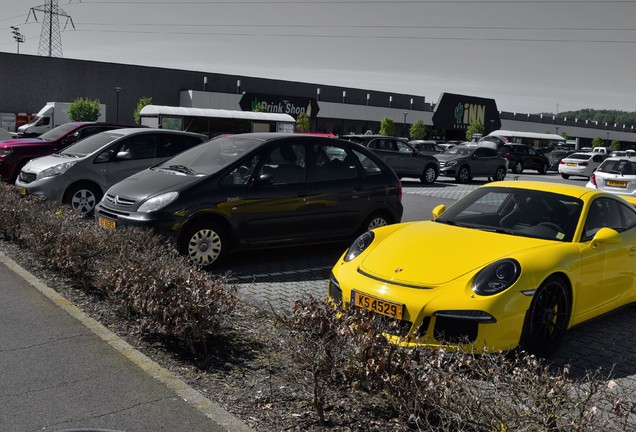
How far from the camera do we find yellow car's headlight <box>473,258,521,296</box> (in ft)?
16.2

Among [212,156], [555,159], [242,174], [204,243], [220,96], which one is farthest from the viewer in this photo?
[220,96]

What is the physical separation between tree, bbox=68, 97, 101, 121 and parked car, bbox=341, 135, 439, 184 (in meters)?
28.8

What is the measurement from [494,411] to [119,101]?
193ft

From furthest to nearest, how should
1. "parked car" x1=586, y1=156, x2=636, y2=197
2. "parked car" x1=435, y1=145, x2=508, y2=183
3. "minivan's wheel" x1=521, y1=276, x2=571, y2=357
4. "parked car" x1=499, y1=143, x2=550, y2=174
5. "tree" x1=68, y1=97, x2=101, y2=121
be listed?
"tree" x1=68, y1=97, x2=101, y2=121
"parked car" x1=499, y1=143, x2=550, y2=174
"parked car" x1=435, y1=145, x2=508, y2=183
"parked car" x1=586, y1=156, x2=636, y2=197
"minivan's wheel" x1=521, y1=276, x2=571, y2=357

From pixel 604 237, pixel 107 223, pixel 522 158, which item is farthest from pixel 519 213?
pixel 522 158

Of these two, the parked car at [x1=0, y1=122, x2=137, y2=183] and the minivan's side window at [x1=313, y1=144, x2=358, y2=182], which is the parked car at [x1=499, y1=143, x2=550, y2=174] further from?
the minivan's side window at [x1=313, y1=144, x2=358, y2=182]

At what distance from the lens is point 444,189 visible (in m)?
22.9

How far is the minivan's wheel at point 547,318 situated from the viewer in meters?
5.15

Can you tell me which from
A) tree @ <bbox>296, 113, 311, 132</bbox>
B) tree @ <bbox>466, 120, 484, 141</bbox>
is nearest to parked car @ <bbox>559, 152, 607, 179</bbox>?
tree @ <bbox>296, 113, 311, 132</bbox>

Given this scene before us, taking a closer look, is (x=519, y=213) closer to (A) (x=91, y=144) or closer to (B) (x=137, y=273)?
(B) (x=137, y=273)

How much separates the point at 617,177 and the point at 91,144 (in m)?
14.0

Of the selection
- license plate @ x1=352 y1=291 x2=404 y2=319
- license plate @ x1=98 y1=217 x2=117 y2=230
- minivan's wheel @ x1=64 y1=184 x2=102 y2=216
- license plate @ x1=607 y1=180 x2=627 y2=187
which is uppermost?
license plate @ x1=607 y1=180 x2=627 y2=187

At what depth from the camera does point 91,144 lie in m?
12.5

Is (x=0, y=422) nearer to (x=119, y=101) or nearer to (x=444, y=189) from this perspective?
(x=444, y=189)
